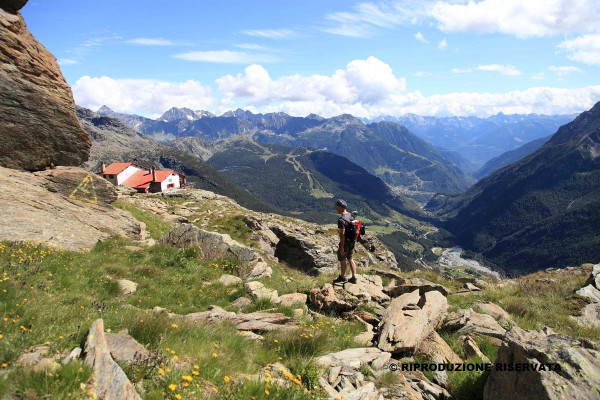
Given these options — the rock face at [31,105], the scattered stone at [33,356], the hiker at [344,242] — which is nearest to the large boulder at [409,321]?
the hiker at [344,242]

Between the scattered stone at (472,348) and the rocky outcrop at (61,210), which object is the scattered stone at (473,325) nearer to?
the scattered stone at (472,348)

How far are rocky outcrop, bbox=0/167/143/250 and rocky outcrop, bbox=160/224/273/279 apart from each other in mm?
3284

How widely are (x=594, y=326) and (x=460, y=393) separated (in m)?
9.14

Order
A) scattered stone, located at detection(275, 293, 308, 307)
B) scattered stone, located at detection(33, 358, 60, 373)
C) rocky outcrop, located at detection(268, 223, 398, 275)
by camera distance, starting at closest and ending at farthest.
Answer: scattered stone, located at detection(33, 358, 60, 373) → scattered stone, located at detection(275, 293, 308, 307) → rocky outcrop, located at detection(268, 223, 398, 275)

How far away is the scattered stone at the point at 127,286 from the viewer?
10606 millimetres

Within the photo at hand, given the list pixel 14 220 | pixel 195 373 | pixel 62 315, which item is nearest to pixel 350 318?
pixel 195 373

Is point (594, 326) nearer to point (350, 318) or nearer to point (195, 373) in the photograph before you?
point (350, 318)

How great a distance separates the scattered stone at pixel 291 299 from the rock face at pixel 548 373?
6367mm

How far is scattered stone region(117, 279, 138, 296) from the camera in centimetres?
1061

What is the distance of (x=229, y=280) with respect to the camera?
Result: 42.8ft

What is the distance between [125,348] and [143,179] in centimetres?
9108

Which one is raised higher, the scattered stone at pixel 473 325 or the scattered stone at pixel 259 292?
the scattered stone at pixel 259 292

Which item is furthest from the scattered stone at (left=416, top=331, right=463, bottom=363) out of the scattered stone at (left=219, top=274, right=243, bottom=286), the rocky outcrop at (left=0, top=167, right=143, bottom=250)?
the rocky outcrop at (left=0, top=167, right=143, bottom=250)

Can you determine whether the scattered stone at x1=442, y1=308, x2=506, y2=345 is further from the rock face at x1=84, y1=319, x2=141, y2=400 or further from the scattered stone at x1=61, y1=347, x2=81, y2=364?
the scattered stone at x1=61, y1=347, x2=81, y2=364
